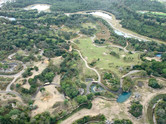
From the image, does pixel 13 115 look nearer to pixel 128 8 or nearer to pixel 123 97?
pixel 123 97

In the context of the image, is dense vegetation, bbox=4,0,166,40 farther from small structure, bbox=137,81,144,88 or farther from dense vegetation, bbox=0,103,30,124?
dense vegetation, bbox=0,103,30,124

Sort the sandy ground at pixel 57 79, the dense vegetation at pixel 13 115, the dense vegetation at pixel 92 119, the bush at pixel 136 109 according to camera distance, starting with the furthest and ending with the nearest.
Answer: the sandy ground at pixel 57 79 → the bush at pixel 136 109 → the dense vegetation at pixel 92 119 → the dense vegetation at pixel 13 115

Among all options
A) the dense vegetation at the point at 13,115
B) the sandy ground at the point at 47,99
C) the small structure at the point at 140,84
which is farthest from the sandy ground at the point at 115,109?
the dense vegetation at the point at 13,115

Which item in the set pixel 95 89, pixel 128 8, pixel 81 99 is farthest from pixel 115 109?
pixel 128 8

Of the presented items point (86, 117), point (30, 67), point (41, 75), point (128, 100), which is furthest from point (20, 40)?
point (128, 100)

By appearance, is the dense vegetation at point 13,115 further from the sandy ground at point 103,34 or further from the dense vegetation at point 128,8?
the dense vegetation at point 128,8
